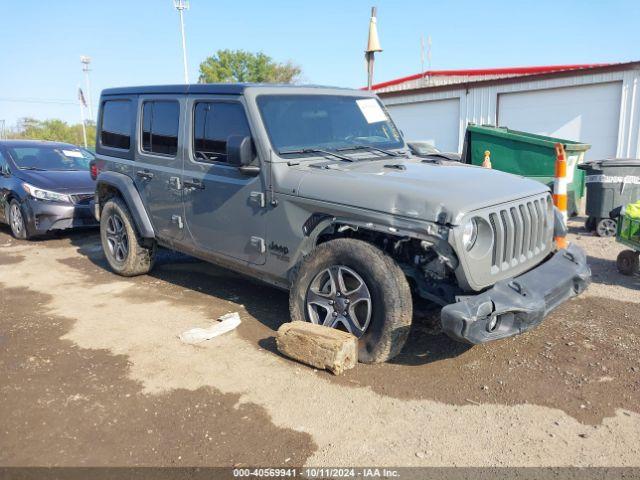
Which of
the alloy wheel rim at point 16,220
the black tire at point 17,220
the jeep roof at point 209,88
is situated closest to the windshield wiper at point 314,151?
the jeep roof at point 209,88

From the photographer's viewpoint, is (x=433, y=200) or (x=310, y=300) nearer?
(x=433, y=200)

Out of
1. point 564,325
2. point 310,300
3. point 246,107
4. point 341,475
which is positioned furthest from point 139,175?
point 564,325

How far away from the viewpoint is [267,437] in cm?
293

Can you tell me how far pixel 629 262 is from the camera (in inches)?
227

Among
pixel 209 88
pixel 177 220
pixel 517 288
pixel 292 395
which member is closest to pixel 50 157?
pixel 177 220

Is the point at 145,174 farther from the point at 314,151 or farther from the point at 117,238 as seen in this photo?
the point at 314,151

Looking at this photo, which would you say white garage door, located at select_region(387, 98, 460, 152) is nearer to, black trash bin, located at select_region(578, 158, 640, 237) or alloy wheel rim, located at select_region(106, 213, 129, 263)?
black trash bin, located at select_region(578, 158, 640, 237)

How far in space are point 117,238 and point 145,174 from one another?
1129mm

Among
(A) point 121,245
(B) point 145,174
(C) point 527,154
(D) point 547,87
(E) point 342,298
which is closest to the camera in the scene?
(E) point 342,298

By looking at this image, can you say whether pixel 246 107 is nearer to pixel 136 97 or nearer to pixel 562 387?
pixel 136 97

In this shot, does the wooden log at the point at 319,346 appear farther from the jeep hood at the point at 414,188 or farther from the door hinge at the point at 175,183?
the door hinge at the point at 175,183

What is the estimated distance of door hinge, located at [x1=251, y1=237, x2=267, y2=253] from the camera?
4223 millimetres

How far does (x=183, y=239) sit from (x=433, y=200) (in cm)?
277

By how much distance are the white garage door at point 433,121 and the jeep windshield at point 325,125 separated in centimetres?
1268
